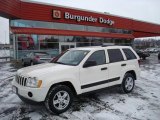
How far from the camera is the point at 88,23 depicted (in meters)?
25.6

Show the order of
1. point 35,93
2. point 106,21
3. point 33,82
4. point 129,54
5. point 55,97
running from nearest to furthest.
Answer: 1. point 35,93
2. point 33,82
3. point 55,97
4. point 129,54
5. point 106,21

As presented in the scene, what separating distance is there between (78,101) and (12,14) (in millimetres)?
15005

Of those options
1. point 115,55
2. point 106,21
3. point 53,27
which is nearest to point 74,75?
point 115,55

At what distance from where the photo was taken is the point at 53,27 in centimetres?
2238

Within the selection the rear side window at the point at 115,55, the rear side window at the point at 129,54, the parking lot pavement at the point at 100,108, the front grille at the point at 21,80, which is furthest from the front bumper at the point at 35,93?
the rear side window at the point at 129,54

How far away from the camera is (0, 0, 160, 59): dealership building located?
19797 mm

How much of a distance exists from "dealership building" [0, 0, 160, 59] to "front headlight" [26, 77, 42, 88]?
45.1 feet

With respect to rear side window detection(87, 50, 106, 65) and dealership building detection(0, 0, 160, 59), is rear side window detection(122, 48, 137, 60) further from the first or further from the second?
dealership building detection(0, 0, 160, 59)

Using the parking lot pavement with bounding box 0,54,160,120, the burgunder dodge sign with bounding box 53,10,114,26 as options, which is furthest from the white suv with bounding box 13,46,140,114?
the burgunder dodge sign with bounding box 53,10,114,26

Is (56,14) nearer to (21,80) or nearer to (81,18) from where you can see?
(81,18)

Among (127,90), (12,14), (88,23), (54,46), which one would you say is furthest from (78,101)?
(88,23)

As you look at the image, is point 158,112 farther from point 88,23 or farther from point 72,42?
point 88,23

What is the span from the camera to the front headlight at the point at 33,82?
15.1ft

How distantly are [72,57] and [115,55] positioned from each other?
1627mm
